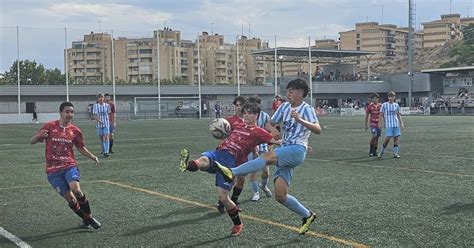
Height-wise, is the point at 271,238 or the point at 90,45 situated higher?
the point at 90,45

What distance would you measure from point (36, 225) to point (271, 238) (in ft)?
11.6

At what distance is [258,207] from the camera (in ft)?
31.9

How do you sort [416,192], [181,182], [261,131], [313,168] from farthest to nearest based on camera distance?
[313,168] < [181,182] < [416,192] < [261,131]

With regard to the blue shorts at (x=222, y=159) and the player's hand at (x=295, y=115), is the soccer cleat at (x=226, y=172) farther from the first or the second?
the player's hand at (x=295, y=115)

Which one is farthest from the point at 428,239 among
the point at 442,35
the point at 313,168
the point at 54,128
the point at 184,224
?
the point at 442,35

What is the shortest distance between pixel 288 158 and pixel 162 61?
413ft

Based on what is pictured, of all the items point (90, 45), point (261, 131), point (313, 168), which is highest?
point (90, 45)

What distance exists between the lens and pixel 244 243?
23.8 feet

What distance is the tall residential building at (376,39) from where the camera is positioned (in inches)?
7116

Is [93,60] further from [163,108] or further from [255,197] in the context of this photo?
[255,197]

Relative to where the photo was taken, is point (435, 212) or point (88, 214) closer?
point (88, 214)

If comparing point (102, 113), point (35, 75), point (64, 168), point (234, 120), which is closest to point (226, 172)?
point (234, 120)

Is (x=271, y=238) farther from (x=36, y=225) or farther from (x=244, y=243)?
(x=36, y=225)

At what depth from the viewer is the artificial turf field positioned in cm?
749
